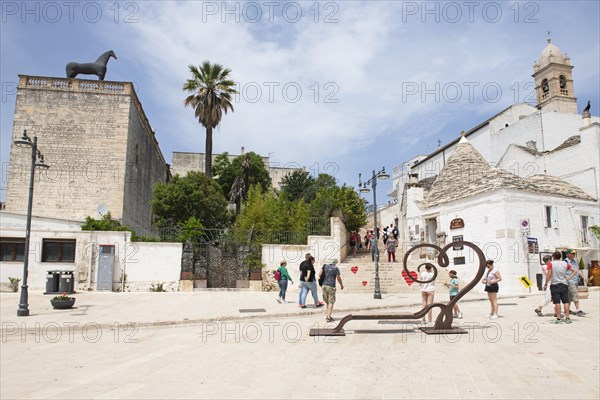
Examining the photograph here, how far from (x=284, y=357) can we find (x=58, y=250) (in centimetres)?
1692

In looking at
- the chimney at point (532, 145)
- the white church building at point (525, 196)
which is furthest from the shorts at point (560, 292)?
the chimney at point (532, 145)

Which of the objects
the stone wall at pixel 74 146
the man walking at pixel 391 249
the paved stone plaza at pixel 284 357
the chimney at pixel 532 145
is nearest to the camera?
the paved stone plaza at pixel 284 357

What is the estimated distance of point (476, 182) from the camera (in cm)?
2364

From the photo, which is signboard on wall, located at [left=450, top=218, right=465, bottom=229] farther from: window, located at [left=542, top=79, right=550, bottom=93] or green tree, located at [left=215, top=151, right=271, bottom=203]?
green tree, located at [left=215, top=151, right=271, bottom=203]

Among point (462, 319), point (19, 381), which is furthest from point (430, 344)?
point (19, 381)

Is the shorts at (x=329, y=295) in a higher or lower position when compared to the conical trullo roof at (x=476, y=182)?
lower

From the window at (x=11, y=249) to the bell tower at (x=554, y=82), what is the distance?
37258mm

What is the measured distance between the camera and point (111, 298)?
17609 millimetres

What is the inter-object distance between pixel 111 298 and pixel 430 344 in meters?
13.6

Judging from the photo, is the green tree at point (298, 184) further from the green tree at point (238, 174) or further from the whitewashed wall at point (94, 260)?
the whitewashed wall at point (94, 260)

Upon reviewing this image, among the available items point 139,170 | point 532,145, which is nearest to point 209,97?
point 139,170

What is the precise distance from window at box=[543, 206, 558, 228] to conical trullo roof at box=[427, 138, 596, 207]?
0.81 metres

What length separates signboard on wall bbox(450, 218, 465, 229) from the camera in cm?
2248

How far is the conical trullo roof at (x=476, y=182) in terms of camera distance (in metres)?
22.0
